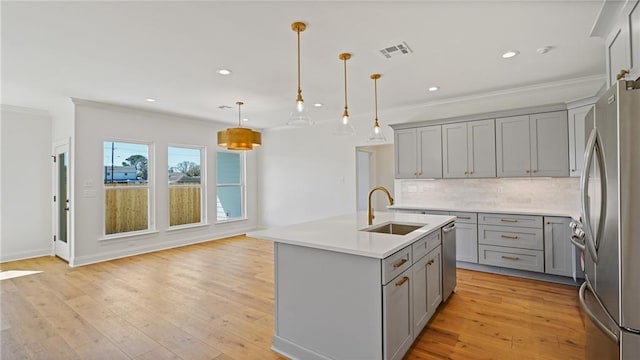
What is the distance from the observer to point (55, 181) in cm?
546

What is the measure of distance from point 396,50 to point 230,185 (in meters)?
5.43

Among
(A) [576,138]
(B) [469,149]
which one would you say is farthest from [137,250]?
(A) [576,138]

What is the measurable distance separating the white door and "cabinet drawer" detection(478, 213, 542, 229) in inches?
266

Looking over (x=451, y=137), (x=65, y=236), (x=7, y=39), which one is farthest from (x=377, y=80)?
(x=65, y=236)

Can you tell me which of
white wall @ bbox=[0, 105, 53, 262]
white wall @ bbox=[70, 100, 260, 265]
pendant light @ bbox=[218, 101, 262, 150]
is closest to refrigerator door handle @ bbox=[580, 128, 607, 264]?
pendant light @ bbox=[218, 101, 262, 150]

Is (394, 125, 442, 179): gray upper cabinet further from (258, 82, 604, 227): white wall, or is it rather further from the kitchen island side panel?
the kitchen island side panel

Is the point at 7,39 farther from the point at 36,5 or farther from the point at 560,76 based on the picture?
the point at 560,76

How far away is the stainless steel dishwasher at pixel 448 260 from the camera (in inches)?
116

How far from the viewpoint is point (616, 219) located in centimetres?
136

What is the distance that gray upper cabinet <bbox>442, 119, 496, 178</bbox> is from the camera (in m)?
4.35

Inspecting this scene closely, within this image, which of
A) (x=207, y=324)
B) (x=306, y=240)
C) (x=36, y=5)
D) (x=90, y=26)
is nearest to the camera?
(x=306, y=240)

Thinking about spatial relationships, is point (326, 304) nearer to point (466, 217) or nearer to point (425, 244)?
point (425, 244)

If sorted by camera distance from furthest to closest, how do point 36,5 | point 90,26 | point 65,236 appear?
point 65,236, point 90,26, point 36,5

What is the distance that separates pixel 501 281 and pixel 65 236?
6.96 meters
